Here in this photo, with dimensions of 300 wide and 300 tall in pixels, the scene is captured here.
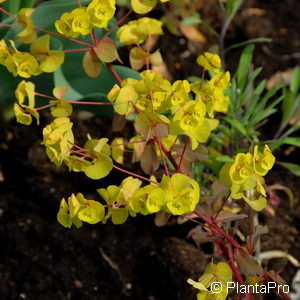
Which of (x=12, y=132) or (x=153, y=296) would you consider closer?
(x=153, y=296)

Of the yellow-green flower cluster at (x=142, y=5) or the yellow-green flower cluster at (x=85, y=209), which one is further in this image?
the yellow-green flower cluster at (x=142, y=5)

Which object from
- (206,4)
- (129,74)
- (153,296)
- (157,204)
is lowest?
(153,296)

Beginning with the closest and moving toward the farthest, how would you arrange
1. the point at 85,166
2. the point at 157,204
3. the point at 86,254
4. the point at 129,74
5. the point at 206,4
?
the point at 157,204 < the point at 85,166 < the point at 129,74 < the point at 86,254 < the point at 206,4

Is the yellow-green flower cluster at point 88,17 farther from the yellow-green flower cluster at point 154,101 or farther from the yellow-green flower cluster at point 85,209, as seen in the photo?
the yellow-green flower cluster at point 85,209

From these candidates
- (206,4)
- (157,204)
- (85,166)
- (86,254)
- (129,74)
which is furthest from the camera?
(206,4)

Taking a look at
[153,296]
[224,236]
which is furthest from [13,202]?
[224,236]

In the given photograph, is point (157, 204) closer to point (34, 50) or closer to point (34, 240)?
point (34, 50)

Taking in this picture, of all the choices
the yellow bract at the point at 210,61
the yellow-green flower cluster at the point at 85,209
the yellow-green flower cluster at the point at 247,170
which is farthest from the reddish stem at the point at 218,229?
the yellow bract at the point at 210,61

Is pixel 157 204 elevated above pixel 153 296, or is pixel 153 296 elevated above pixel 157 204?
pixel 157 204
